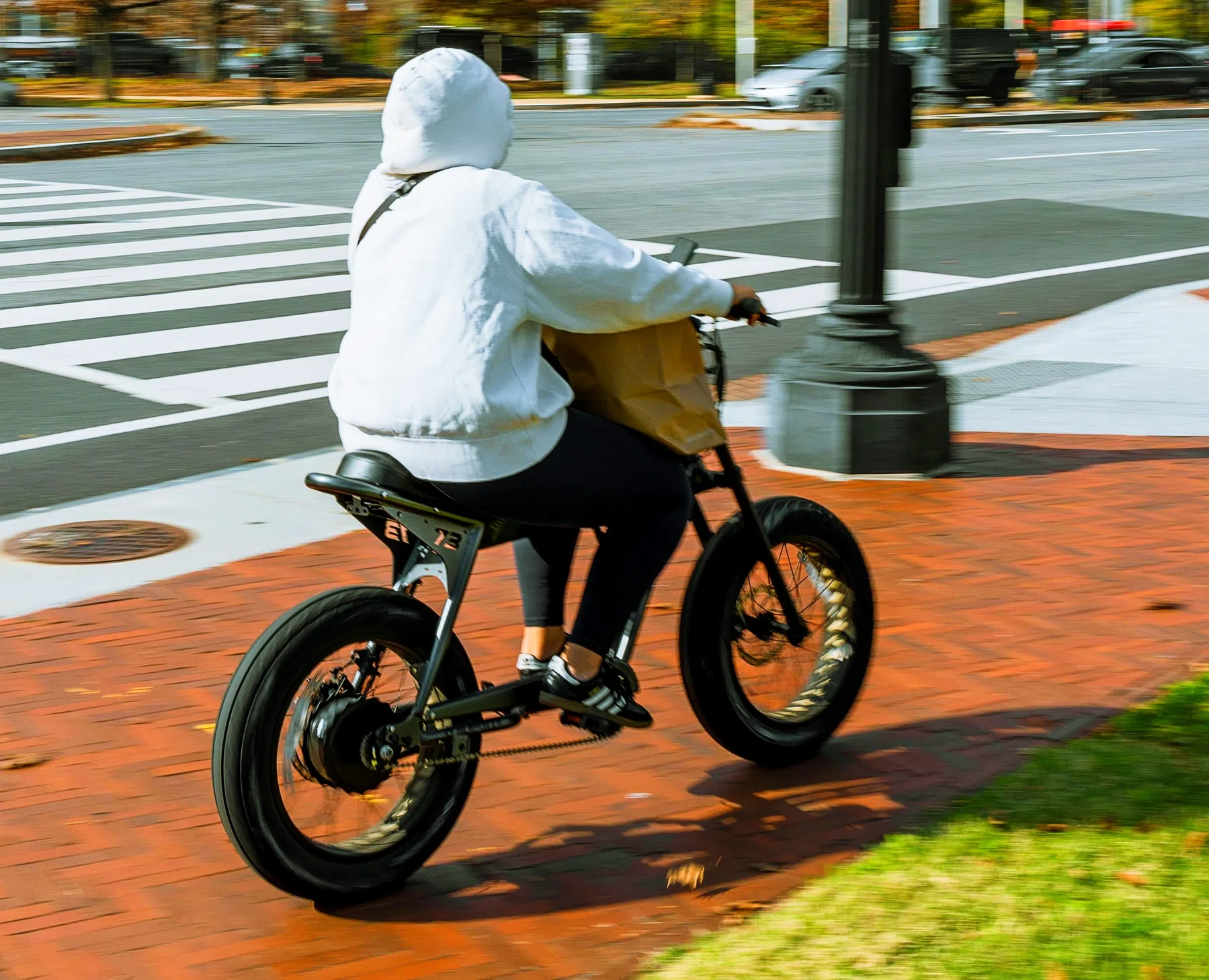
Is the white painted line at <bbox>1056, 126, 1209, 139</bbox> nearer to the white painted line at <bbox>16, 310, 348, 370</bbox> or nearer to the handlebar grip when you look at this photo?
the white painted line at <bbox>16, 310, 348, 370</bbox>

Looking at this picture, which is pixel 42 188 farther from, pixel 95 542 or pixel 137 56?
pixel 137 56

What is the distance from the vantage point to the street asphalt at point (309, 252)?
874 centimetres

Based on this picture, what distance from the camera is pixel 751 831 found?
4086 mm

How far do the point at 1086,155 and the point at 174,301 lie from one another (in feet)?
52.3

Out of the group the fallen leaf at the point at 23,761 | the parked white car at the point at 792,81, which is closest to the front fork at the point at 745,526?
the fallen leaf at the point at 23,761

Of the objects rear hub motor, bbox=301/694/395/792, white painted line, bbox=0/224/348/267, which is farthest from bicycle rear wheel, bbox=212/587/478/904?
white painted line, bbox=0/224/348/267

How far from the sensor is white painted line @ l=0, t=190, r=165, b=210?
1819 cm

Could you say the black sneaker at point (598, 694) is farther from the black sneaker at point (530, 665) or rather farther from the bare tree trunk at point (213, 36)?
the bare tree trunk at point (213, 36)

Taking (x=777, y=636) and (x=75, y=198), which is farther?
(x=75, y=198)

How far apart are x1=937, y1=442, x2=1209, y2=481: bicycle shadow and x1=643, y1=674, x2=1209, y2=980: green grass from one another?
10.9ft

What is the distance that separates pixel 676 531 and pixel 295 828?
43.3 inches

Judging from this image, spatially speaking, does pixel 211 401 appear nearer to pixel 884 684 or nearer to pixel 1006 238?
pixel 884 684

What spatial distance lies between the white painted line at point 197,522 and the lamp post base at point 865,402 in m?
2.13

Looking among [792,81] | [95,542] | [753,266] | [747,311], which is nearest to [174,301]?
[753,266]
